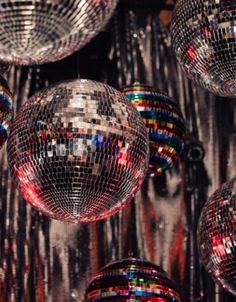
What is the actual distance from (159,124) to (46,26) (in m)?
0.78

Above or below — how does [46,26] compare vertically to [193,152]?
above

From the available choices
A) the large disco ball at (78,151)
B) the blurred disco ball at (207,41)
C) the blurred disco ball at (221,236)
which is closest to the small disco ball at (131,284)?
the blurred disco ball at (221,236)

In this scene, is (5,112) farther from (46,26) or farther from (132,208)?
(132,208)

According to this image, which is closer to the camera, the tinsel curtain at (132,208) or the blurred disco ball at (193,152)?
the tinsel curtain at (132,208)

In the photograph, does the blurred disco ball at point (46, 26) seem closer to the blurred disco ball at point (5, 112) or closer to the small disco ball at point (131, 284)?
the blurred disco ball at point (5, 112)

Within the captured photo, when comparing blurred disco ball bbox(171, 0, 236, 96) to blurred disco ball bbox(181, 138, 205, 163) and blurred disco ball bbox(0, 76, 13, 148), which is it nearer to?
blurred disco ball bbox(0, 76, 13, 148)

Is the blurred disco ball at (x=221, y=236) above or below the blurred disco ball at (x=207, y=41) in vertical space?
below

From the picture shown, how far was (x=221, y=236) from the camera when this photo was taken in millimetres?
1704

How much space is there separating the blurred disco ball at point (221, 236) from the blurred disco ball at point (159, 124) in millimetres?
240

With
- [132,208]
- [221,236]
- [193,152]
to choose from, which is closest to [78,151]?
[221,236]

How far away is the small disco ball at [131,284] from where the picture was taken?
1.86 meters

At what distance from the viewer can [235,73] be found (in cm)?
154

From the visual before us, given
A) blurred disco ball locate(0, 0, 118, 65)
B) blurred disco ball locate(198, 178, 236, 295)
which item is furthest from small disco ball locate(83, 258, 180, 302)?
blurred disco ball locate(0, 0, 118, 65)

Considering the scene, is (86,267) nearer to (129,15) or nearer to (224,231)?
(224,231)
